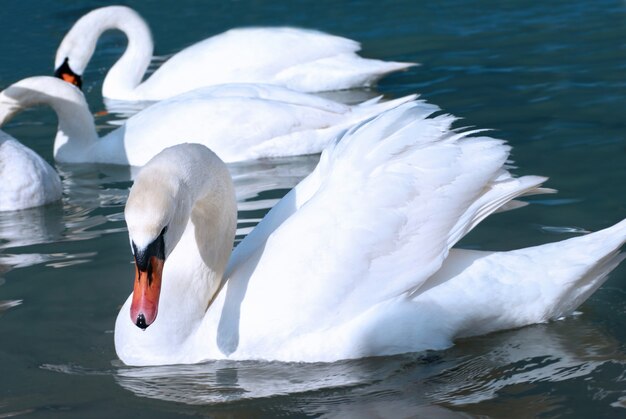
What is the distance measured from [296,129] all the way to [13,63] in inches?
188

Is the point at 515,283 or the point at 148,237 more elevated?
the point at 148,237

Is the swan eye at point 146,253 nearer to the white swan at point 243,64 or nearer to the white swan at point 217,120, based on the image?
the white swan at point 217,120

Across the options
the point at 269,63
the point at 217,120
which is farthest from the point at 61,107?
the point at 269,63

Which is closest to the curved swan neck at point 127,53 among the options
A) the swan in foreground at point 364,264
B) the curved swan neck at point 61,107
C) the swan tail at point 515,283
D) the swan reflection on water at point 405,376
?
the curved swan neck at point 61,107

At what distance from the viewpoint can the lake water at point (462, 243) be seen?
181 inches

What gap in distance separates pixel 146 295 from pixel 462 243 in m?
2.27

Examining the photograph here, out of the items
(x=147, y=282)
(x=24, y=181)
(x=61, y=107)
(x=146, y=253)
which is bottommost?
(x=24, y=181)

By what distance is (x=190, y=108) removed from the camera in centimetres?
849

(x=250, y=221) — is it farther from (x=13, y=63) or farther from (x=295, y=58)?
(x=13, y=63)

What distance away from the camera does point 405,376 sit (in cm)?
473

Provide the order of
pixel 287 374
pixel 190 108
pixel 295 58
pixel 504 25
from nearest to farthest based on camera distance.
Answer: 1. pixel 287 374
2. pixel 190 108
3. pixel 295 58
4. pixel 504 25

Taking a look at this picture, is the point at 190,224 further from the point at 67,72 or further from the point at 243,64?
the point at 67,72

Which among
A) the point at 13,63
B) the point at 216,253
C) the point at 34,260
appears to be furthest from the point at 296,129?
the point at 13,63

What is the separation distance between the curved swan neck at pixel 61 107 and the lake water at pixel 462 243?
173 millimetres
